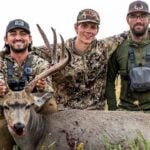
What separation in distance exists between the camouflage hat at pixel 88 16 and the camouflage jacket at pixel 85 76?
0.47 meters

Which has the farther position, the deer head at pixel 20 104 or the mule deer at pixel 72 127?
the mule deer at pixel 72 127

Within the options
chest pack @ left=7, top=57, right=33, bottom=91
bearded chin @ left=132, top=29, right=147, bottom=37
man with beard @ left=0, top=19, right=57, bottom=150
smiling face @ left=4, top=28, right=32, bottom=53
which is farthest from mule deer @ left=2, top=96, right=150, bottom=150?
bearded chin @ left=132, top=29, right=147, bottom=37

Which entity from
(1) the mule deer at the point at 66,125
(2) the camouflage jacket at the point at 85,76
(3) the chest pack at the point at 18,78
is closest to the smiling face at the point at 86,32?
(2) the camouflage jacket at the point at 85,76

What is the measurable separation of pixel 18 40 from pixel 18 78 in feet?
2.45

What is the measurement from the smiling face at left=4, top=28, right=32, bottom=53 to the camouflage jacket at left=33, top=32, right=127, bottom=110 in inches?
46.7

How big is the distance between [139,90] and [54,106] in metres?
2.08

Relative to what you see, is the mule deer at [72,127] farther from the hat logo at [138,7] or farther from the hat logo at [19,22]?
the hat logo at [138,7]

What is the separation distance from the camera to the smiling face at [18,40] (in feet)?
28.2

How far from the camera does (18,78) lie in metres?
8.40

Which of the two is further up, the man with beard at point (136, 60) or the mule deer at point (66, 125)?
the man with beard at point (136, 60)

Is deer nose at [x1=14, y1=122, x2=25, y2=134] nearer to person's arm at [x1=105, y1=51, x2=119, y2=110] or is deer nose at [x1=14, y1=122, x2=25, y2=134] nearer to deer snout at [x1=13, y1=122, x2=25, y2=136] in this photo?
deer snout at [x1=13, y1=122, x2=25, y2=136]

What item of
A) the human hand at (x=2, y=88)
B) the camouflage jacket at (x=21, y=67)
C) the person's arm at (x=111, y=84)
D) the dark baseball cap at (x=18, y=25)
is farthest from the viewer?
the person's arm at (x=111, y=84)

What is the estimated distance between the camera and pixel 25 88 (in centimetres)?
752

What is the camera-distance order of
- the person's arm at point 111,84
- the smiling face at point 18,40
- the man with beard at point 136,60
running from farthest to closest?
the person's arm at point 111,84 < the man with beard at point 136,60 < the smiling face at point 18,40
